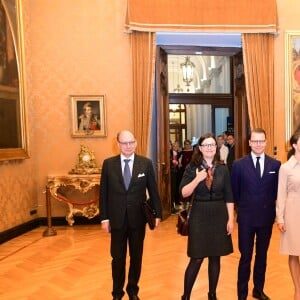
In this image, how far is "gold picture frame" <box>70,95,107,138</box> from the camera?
7.80 meters

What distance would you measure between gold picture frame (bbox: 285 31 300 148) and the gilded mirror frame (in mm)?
5277

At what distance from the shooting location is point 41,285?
4.45 m

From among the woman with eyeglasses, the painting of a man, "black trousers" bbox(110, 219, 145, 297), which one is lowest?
"black trousers" bbox(110, 219, 145, 297)

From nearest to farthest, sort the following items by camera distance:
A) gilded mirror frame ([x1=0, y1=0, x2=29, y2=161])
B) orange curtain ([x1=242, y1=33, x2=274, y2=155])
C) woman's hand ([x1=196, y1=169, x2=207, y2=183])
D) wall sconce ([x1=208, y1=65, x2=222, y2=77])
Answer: woman's hand ([x1=196, y1=169, x2=207, y2=183]) → gilded mirror frame ([x1=0, y1=0, x2=29, y2=161]) → orange curtain ([x1=242, y1=33, x2=274, y2=155]) → wall sconce ([x1=208, y1=65, x2=222, y2=77])

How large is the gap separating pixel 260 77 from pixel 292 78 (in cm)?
70

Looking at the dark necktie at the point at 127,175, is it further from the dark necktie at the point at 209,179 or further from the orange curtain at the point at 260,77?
the orange curtain at the point at 260,77

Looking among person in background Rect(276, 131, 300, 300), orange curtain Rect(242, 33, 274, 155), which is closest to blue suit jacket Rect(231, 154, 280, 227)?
person in background Rect(276, 131, 300, 300)

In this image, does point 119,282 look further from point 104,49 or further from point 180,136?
point 180,136

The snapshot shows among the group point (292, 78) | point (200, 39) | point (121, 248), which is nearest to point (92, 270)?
point (121, 248)

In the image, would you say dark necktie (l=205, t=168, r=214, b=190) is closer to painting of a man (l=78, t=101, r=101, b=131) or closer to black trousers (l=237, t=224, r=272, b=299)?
black trousers (l=237, t=224, r=272, b=299)

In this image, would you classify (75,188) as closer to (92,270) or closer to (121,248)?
Answer: (92,270)

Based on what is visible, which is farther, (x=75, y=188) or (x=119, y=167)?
(x=75, y=188)

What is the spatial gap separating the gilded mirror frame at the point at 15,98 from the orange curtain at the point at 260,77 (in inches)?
173

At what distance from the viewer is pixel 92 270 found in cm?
492
